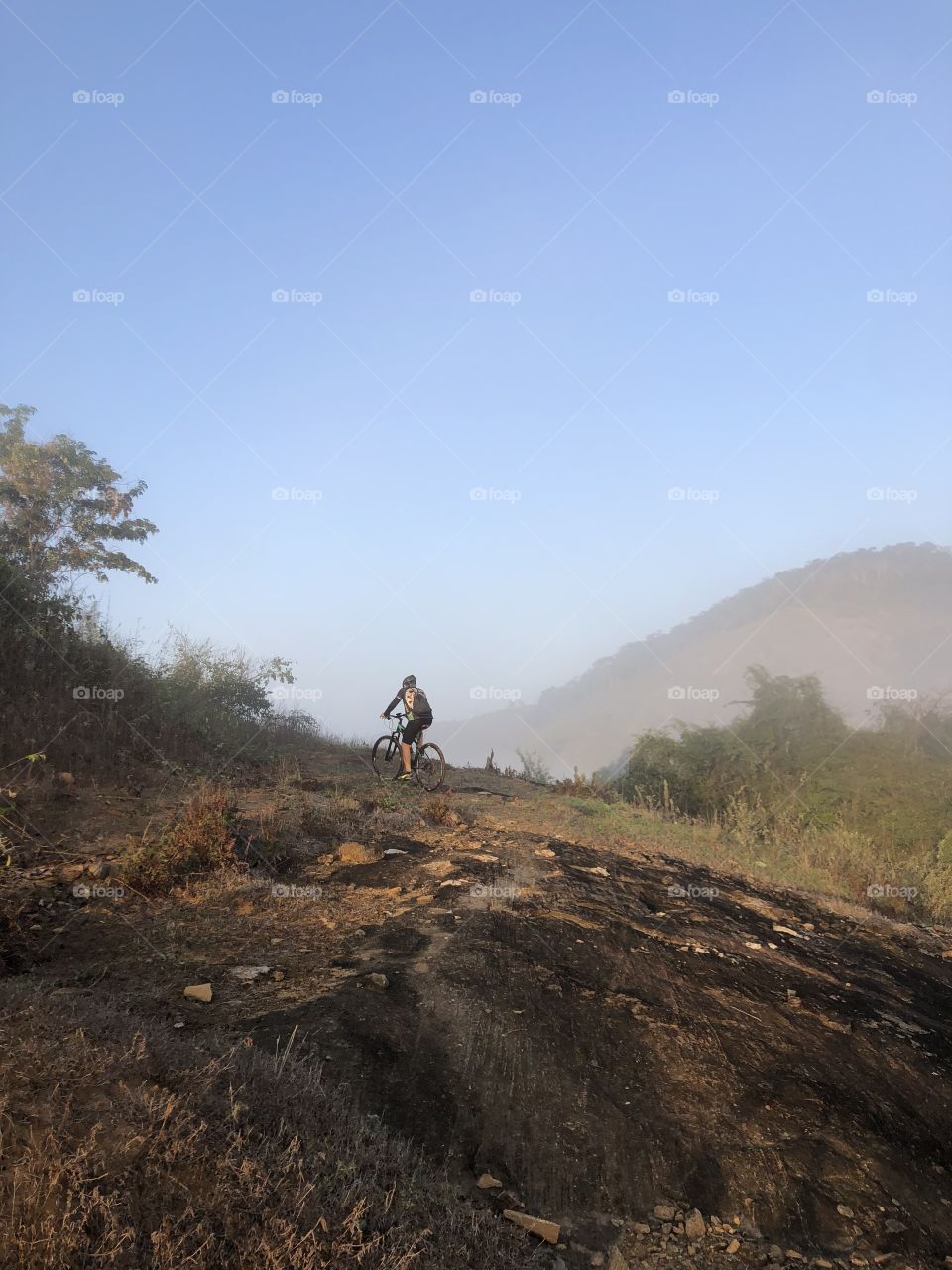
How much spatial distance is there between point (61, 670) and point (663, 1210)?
10.9 meters

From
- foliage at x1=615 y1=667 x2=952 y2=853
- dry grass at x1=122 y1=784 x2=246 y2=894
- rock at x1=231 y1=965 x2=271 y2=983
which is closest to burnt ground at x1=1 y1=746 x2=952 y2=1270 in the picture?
rock at x1=231 y1=965 x2=271 y2=983

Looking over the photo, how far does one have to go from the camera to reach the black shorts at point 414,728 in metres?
12.9

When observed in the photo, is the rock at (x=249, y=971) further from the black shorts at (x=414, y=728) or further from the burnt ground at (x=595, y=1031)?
the black shorts at (x=414, y=728)

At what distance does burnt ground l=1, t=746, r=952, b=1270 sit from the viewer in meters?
3.32

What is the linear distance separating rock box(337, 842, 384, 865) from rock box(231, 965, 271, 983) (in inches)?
99.9

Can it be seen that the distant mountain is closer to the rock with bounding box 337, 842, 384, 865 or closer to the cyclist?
the cyclist

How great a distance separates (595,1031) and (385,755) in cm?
1026

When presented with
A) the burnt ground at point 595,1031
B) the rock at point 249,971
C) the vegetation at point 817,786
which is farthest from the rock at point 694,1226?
the vegetation at point 817,786

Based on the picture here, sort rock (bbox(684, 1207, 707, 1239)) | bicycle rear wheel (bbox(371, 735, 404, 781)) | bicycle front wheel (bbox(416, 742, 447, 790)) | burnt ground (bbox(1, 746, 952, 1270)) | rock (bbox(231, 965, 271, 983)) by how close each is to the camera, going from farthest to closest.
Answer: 1. bicycle rear wheel (bbox(371, 735, 404, 781))
2. bicycle front wheel (bbox(416, 742, 447, 790))
3. rock (bbox(231, 965, 271, 983))
4. burnt ground (bbox(1, 746, 952, 1270))
5. rock (bbox(684, 1207, 707, 1239))

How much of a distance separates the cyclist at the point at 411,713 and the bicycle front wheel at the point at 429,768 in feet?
0.89

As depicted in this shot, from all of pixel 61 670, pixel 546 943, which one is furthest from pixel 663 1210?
pixel 61 670

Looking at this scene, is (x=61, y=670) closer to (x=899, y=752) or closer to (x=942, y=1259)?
(x=942, y=1259)

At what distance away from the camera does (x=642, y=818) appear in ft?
42.1

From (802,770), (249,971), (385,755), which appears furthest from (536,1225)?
(802,770)
